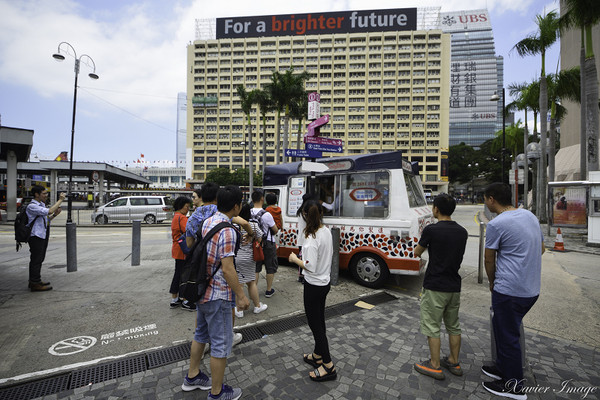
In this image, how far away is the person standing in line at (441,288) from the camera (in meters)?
2.75

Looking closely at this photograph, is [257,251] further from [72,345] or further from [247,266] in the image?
[72,345]

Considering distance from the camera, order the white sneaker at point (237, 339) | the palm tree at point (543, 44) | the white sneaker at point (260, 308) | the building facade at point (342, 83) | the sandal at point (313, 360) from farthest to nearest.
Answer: the building facade at point (342, 83) → the palm tree at point (543, 44) → the white sneaker at point (260, 308) → the white sneaker at point (237, 339) → the sandal at point (313, 360)

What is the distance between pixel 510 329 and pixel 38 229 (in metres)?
6.84

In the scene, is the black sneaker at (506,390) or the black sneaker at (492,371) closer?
the black sneaker at (506,390)

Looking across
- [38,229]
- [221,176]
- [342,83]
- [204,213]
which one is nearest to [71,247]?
[38,229]

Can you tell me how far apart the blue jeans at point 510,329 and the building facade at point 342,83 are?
76.3m

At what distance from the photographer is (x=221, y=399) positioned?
2.37m

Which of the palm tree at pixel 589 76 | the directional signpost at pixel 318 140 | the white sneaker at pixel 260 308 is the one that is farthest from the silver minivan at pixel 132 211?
the palm tree at pixel 589 76

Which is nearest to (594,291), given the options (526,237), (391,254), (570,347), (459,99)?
(570,347)

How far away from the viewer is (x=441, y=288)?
9.07ft

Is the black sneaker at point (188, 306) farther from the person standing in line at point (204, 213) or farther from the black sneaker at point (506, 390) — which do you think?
the black sneaker at point (506, 390)

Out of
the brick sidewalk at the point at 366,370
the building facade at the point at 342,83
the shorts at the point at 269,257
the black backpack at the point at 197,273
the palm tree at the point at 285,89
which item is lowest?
the brick sidewalk at the point at 366,370

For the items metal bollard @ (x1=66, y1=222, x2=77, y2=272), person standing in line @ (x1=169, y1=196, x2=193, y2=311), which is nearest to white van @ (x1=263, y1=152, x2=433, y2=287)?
person standing in line @ (x1=169, y1=196, x2=193, y2=311)

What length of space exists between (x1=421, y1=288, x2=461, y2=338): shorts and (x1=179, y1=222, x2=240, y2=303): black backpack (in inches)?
80.4
